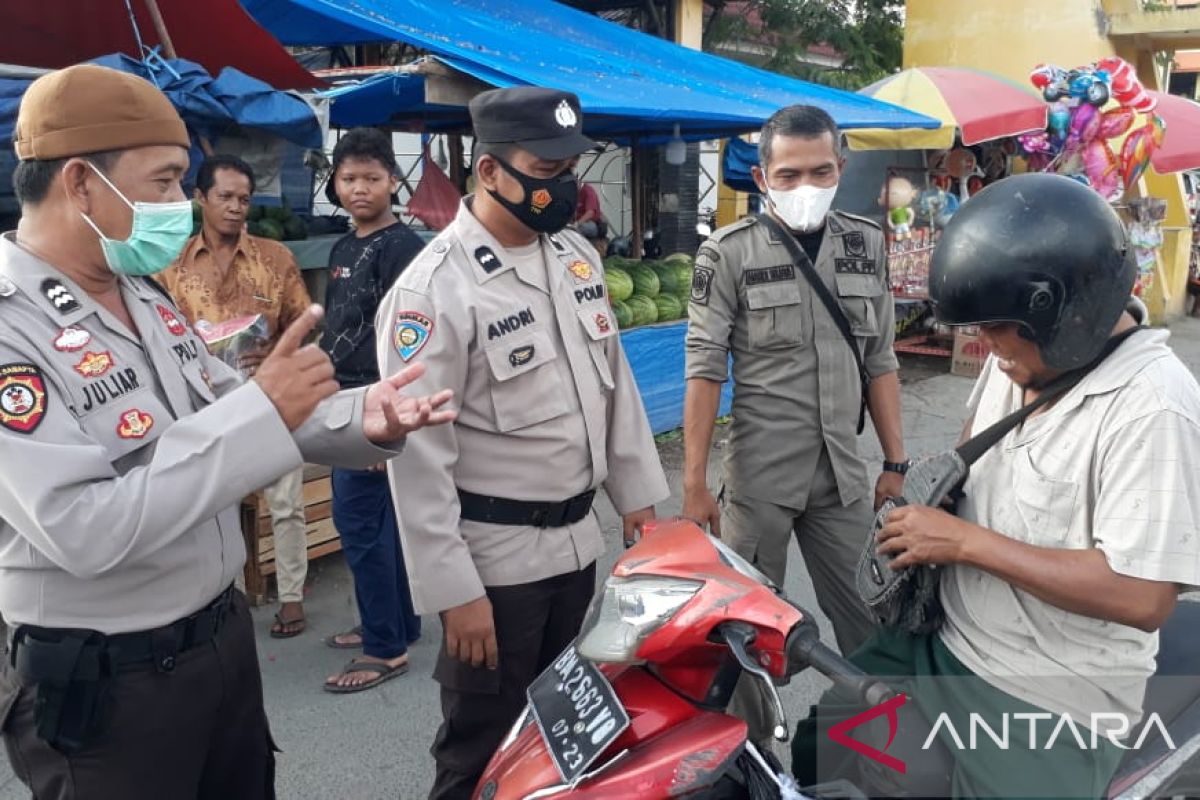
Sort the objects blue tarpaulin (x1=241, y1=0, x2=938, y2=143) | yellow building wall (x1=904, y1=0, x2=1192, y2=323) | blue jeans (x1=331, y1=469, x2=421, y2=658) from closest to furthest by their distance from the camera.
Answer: blue jeans (x1=331, y1=469, x2=421, y2=658) < blue tarpaulin (x1=241, y1=0, x2=938, y2=143) < yellow building wall (x1=904, y1=0, x2=1192, y2=323)

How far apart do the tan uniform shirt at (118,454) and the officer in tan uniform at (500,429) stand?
37 cm

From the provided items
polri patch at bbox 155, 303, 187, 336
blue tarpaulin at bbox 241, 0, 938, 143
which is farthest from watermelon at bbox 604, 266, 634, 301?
polri patch at bbox 155, 303, 187, 336

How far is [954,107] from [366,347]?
24.6 feet

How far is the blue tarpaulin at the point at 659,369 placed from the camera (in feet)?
21.2

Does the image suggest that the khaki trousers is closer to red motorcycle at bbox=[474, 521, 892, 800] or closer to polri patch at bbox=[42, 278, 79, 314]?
polri patch at bbox=[42, 278, 79, 314]

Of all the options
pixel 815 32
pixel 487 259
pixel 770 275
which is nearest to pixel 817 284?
pixel 770 275

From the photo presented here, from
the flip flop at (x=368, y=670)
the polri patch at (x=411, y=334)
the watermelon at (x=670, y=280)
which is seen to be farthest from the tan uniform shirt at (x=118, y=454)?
the watermelon at (x=670, y=280)

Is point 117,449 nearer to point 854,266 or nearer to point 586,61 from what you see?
point 854,266

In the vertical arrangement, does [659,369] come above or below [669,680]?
below

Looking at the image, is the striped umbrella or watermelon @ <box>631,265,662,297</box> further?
the striped umbrella

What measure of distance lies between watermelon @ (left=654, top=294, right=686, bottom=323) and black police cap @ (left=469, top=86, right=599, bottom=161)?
15.1 ft

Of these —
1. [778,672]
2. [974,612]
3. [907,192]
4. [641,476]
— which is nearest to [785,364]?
[641,476]

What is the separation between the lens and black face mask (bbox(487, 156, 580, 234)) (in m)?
2.21

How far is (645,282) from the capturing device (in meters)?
6.87
